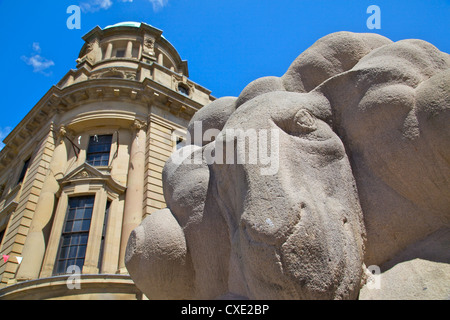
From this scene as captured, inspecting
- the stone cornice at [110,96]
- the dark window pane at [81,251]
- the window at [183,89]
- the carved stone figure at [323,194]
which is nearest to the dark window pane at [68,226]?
the dark window pane at [81,251]

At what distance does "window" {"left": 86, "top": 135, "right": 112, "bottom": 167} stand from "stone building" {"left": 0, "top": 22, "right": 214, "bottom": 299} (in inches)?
1.7

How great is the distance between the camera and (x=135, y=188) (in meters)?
13.7

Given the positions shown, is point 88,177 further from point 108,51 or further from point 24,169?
point 108,51

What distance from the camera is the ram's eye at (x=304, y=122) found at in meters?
2.16

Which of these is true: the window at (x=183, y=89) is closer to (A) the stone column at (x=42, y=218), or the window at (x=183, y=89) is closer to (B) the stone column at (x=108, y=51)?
(B) the stone column at (x=108, y=51)

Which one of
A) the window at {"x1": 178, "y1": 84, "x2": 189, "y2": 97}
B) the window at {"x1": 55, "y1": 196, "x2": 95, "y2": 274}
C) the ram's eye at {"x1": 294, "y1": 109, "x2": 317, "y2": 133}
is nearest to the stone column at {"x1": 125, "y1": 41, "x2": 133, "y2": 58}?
the window at {"x1": 178, "y1": 84, "x2": 189, "y2": 97}

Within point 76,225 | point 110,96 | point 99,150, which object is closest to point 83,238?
point 76,225

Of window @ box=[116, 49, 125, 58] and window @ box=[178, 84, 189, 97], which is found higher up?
window @ box=[116, 49, 125, 58]

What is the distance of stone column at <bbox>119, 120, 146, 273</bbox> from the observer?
12516mm

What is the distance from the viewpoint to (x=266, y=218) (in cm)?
168

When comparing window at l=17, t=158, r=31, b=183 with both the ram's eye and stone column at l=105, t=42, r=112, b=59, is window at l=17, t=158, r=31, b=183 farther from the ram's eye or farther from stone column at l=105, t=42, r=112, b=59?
the ram's eye

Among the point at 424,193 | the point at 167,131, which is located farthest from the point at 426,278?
the point at 167,131

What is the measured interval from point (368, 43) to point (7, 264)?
42.4ft
